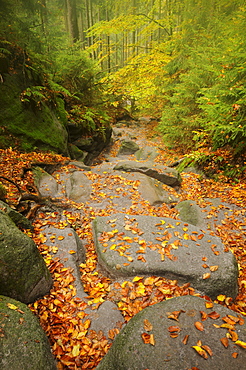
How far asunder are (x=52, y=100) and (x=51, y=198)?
5.00m

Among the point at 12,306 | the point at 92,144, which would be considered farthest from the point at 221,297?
the point at 92,144

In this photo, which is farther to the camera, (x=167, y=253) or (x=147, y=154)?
(x=147, y=154)

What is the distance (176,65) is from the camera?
1014 cm

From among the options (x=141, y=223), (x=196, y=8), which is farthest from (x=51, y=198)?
(x=196, y=8)

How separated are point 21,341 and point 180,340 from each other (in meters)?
1.59

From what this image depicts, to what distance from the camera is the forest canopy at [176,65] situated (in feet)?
19.6

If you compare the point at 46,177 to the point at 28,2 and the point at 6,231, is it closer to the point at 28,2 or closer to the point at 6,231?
the point at 6,231

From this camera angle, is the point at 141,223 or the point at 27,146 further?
the point at 27,146

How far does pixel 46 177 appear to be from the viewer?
245 inches

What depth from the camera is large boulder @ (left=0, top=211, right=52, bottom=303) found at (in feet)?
8.09

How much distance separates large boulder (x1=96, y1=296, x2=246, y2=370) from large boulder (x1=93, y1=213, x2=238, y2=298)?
817 mm

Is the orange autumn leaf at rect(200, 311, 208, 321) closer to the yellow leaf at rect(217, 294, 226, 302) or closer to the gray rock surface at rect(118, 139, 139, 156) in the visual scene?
the yellow leaf at rect(217, 294, 226, 302)

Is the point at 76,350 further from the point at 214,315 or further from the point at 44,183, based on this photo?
the point at 44,183

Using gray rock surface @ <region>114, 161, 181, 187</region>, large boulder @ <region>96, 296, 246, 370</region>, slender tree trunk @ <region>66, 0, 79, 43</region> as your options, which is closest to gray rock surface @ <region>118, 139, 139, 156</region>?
gray rock surface @ <region>114, 161, 181, 187</region>
